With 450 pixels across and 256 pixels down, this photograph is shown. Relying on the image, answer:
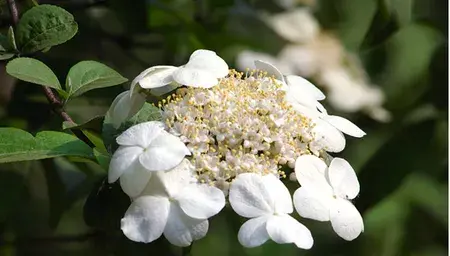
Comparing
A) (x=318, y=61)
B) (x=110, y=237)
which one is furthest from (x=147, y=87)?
(x=318, y=61)

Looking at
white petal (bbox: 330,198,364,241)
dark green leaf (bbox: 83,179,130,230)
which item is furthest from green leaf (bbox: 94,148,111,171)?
white petal (bbox: 330,198,364,241)

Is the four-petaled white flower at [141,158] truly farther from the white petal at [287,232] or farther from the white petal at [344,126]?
A: the white petal at [344,126]

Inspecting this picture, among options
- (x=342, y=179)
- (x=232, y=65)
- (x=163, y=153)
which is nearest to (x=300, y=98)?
(x=342, y=179)

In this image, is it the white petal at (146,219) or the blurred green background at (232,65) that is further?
the blurred green background at (232,65)

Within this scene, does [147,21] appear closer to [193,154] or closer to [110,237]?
[110,237]

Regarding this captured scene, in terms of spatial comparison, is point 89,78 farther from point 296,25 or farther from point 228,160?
point 296,25

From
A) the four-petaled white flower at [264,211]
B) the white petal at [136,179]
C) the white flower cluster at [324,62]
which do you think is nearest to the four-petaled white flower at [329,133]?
the four-petaled white flower at [264,211]
